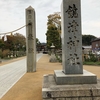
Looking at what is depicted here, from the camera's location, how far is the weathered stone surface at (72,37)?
509 centimetres

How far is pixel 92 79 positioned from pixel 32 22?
7.45 m

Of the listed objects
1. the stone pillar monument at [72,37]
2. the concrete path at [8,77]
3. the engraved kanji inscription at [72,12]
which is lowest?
the concrete path at [8,77]

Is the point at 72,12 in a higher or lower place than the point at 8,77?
higher

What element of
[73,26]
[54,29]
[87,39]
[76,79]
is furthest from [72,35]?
[87,39]

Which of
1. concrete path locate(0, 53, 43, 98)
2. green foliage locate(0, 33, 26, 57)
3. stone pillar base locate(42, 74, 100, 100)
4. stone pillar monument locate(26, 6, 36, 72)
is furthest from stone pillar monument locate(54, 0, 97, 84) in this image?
green foliage locate(0, 33, 26, 57)

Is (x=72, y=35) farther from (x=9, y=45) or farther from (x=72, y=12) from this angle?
(x=9, y=45)

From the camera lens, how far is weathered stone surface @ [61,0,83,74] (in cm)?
509

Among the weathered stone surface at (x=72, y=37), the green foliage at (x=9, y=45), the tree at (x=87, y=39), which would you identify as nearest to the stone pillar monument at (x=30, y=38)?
the weathered stone surface at (x=72, y=37)

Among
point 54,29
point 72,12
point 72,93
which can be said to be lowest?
point 72,93

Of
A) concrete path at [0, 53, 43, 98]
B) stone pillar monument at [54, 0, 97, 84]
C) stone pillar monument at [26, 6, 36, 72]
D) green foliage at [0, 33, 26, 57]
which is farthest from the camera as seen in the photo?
green foliage at [0, 33, 26, 57]

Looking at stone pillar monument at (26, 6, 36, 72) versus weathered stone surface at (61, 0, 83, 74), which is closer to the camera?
weathered stone surface at (61, 0, 83, 74)

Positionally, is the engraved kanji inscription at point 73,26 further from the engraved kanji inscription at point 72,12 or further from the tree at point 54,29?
the tree at point 54,29

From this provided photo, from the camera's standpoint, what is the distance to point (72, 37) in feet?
16.8

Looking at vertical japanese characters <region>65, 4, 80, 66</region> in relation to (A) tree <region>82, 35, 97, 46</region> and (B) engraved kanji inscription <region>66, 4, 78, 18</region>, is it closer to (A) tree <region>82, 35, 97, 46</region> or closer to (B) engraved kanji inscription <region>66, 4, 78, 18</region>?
(B) engraved kanji inscription <region>66, 4, 78, 18</region>
